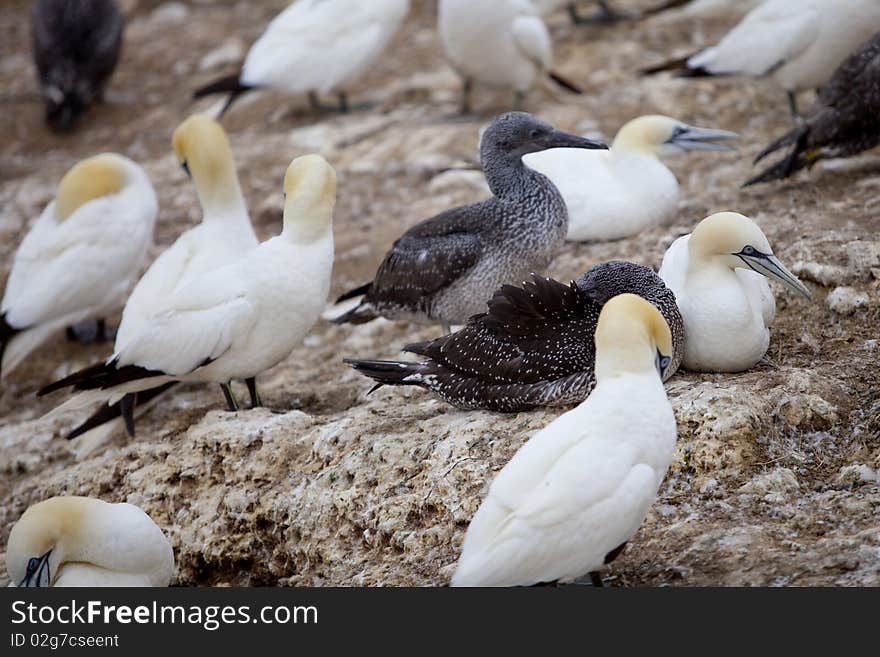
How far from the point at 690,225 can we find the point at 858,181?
3.10 feet

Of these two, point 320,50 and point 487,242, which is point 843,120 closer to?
point 487,242

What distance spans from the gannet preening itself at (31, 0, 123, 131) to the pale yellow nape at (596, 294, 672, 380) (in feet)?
26.7

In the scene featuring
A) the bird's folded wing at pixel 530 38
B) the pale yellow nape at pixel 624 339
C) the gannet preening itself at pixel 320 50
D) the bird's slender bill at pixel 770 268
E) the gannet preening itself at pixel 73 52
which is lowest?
the gannet preening itself at pixel 73 52

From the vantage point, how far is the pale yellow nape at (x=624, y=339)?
372 cm

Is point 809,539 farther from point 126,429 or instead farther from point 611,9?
point 611,9

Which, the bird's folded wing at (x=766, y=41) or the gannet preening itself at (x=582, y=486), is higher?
the gannet preening itself at (x=582, y=486)

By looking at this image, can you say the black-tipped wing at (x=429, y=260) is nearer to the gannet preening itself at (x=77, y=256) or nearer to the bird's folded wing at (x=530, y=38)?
the gannet preening itself at (x=77, y=256)

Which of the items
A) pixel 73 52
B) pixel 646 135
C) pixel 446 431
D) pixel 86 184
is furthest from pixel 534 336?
pixel 73 52

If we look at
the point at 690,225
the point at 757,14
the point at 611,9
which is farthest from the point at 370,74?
the point at 690,225

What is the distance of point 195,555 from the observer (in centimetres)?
502

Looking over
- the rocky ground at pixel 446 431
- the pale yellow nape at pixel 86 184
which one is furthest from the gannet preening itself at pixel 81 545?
the pale yellow nape at pixel 86 184

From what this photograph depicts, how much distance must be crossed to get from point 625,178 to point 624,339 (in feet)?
10.7

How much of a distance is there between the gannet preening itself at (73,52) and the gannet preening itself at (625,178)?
17.5 ft

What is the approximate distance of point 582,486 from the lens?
139 inches
